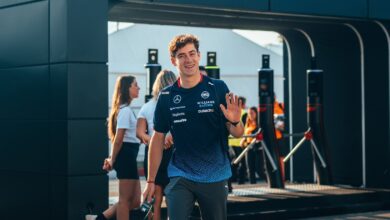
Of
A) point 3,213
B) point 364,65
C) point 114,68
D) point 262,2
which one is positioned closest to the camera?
point 3,213

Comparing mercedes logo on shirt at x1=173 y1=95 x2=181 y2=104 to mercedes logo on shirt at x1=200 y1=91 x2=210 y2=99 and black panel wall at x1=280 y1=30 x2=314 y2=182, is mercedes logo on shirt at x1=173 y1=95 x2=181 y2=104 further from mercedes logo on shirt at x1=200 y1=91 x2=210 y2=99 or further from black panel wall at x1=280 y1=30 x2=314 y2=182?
black panel wall at x1=280 y1=30 x2=314 y2=182

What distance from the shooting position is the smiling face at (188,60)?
5820mm

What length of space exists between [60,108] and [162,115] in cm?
343

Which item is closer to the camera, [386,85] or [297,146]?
[386,85]

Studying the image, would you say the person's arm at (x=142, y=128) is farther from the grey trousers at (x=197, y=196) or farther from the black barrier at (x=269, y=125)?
the black barrier at (x=269, y=125)

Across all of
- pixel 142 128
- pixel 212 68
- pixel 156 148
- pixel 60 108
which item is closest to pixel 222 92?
pixel 156 148

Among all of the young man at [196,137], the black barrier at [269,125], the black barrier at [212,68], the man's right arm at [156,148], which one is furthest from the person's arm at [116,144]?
the black barrier at [269,125]

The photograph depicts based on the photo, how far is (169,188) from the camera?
19.4 ft

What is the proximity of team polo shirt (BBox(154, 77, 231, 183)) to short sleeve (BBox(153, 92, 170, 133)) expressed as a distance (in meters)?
0.07

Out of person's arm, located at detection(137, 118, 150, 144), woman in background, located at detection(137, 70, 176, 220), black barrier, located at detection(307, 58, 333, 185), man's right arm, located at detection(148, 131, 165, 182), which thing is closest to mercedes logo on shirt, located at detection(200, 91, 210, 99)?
man's right arm, located at detection(148, 131, 165, 182)

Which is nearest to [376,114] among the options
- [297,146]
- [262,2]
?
[297,146]

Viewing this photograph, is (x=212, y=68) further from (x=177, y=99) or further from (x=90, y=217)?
(x=177, y=99)

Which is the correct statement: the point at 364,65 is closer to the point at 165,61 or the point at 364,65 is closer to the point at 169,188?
the point at 169,188

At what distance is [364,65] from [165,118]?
25.2 feet
